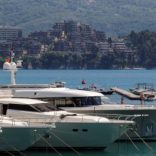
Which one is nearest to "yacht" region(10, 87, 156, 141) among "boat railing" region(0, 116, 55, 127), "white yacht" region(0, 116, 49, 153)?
"boat railing" region(0, 116, 55, 127)

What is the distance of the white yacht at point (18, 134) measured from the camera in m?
34.6

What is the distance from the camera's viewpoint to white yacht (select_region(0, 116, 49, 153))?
34.6 meters

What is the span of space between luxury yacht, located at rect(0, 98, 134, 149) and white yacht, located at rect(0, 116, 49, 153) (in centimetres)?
110

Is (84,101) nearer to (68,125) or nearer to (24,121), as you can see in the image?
(68,125)

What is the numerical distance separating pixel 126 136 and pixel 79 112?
277 centimetres

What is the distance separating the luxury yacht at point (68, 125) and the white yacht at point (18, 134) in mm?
1101

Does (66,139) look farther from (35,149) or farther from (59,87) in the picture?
(59,87)

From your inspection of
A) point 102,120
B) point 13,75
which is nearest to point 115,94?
Result: point 13,75

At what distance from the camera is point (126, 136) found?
41094 mm

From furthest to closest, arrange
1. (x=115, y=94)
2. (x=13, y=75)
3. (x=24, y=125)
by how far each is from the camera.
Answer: (x=115, y=94)
(x=13, y=75)
(x=24, y=125)

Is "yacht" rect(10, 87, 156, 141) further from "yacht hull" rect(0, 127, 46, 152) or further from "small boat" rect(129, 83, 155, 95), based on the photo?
"small boat" rect(129, 83, 155, 95)

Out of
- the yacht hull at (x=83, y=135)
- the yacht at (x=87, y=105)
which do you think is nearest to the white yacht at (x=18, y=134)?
the yacht hull at (x=83, y=135)

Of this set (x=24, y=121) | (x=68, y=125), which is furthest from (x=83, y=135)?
(x=24, y=121)

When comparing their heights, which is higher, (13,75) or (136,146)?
(13,75)
